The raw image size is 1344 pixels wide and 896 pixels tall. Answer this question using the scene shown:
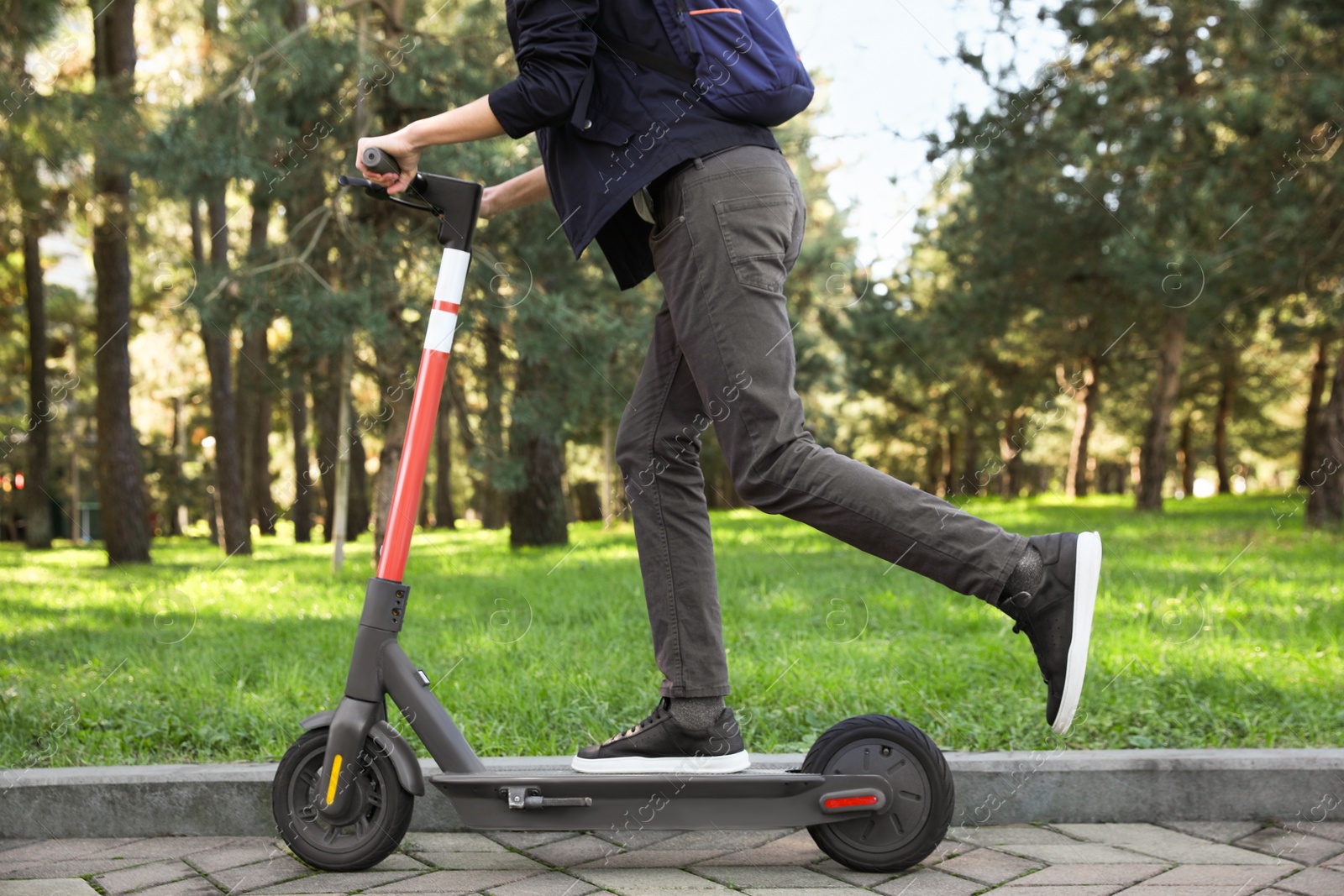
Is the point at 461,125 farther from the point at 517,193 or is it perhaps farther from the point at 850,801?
the point at 850,801

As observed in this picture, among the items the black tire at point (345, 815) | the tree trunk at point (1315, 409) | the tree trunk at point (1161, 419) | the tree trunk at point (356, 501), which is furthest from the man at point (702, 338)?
the tree trunk at point (356, 501)

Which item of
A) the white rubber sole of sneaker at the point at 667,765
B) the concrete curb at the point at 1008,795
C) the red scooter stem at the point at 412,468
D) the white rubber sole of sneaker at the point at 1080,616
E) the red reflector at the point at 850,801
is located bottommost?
the concrete curb at the point at 1008,795

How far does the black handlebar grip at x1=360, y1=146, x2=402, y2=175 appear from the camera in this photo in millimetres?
2242

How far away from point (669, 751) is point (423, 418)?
886mm

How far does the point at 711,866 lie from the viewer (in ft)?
7.90

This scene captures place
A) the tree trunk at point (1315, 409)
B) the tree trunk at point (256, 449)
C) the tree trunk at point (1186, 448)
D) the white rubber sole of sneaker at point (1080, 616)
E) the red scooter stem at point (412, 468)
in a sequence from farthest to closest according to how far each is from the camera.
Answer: the tree trunk at point (1186, 448), the tree trunk at point (256, 449), the tree trunk at point (1315, 409), the red scooter stem at point (412, 468), the white rubber sole of sneaker at point (1080, 616)

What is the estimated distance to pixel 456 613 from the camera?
19.3 feet

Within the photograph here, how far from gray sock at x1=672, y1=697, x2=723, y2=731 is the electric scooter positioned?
0.24 feet

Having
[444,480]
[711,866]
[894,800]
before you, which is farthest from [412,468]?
[444,480]

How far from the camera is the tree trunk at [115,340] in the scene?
1197 centimetres

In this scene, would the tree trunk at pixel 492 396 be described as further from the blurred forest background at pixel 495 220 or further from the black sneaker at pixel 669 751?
the black sneaker at pixel 669 751

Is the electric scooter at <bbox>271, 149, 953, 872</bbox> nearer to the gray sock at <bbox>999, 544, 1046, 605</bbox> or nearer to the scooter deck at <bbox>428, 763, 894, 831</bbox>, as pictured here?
the scooter deck at <bbox>428, 763, 894, 831</bbox>

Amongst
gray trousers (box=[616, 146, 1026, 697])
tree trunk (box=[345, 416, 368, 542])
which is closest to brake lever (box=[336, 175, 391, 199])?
gray trousers (box=[616, 146, 1026, 697])

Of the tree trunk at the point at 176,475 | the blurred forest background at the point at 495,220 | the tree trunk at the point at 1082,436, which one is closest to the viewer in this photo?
the blurred forest background at the point at 495,220
